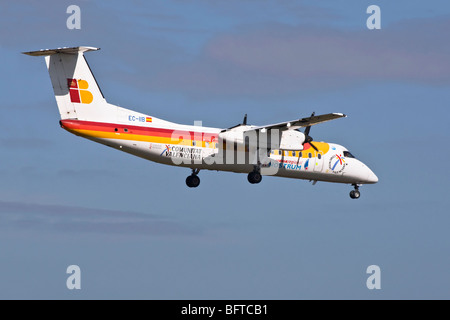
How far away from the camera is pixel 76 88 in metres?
39.9

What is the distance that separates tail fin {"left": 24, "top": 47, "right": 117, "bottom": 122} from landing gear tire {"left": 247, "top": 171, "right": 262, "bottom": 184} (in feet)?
28.4

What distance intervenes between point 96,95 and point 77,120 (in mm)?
1702

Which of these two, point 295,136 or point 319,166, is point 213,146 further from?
point 319,166

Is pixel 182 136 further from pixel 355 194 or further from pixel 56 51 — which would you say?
pixel 355 194

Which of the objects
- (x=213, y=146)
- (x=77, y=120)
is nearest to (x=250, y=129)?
(x=213, y=146)

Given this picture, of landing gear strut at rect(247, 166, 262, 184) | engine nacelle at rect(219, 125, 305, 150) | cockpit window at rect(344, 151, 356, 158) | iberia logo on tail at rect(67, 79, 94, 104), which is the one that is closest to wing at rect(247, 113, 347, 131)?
engine nacelle at rect(219, 125, 305, 150)

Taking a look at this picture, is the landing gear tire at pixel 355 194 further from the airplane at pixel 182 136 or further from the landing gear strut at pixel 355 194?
the airplane at pixel 182 136

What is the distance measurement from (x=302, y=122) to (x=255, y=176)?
14.1 feet

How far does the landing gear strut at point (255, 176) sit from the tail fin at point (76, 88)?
8.67m

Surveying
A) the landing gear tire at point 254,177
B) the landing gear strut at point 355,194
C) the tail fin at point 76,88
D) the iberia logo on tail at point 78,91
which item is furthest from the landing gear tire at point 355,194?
the iberia logo on tail at point 78,91

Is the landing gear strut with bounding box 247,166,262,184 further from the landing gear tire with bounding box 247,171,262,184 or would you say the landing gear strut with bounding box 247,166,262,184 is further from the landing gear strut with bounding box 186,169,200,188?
the landing gear strut with bounding box 186,169,200,188

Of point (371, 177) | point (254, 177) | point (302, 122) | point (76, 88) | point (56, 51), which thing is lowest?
point (254, 177)

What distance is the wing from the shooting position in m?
40.6

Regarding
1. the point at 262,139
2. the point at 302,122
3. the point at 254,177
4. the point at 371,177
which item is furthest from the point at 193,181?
the point at 371,177
